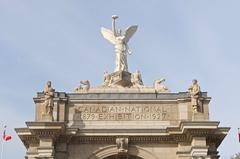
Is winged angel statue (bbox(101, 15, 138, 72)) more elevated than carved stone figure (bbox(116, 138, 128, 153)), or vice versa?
winged angel statue (bbox(101, 15, 138, 72))

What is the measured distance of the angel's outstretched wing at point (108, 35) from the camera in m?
42.7

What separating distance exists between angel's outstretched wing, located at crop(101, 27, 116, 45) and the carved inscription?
22.4ft

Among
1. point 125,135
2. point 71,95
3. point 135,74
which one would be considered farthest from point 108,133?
point 135,74

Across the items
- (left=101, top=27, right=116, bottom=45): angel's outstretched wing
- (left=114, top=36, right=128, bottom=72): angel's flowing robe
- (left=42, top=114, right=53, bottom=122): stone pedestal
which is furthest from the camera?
(left=101, top=27, right=116, bottom=45): angel's outstretched wing

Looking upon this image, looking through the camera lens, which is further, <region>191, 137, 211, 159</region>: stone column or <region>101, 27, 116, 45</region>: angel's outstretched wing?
<region>101, 27, 116, 45</region>: angel's outstretched wing

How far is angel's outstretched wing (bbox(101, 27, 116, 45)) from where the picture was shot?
140 ft

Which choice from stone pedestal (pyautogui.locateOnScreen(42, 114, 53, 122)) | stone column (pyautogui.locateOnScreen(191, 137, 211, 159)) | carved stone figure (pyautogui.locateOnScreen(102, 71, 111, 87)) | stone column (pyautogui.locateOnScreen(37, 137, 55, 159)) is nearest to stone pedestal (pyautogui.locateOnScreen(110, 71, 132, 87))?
carved stone figure (pyautogui.locateOnScreen(102, 71, 111, 87))

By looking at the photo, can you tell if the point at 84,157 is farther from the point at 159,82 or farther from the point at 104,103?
the point at 159,82

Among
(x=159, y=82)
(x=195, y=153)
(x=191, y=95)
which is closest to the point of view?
(x=195, y=153)

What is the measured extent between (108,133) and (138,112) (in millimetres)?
2633

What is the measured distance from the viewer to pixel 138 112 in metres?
37.3

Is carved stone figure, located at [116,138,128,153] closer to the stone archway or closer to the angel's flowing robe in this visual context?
the stone archway

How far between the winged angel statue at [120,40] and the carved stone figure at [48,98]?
637cm

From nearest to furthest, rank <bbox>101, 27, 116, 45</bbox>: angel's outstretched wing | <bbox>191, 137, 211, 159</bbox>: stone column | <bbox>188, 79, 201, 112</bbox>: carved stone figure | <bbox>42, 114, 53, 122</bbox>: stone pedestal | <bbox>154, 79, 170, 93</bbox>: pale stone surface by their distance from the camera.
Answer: <bbox>191, 137, 211, 159</bbox>: stone column < <bbox>42, 114, 53, 122</bbox>: stone pedestal < <bbox>188, 79, 201, 112</bbox>: carved stone figure < <bbox>154, 79, 170, 93</bbox>: pale stone surface < <bbox>101, 27, 116, 45</bbox>: angel's outstretched wing
